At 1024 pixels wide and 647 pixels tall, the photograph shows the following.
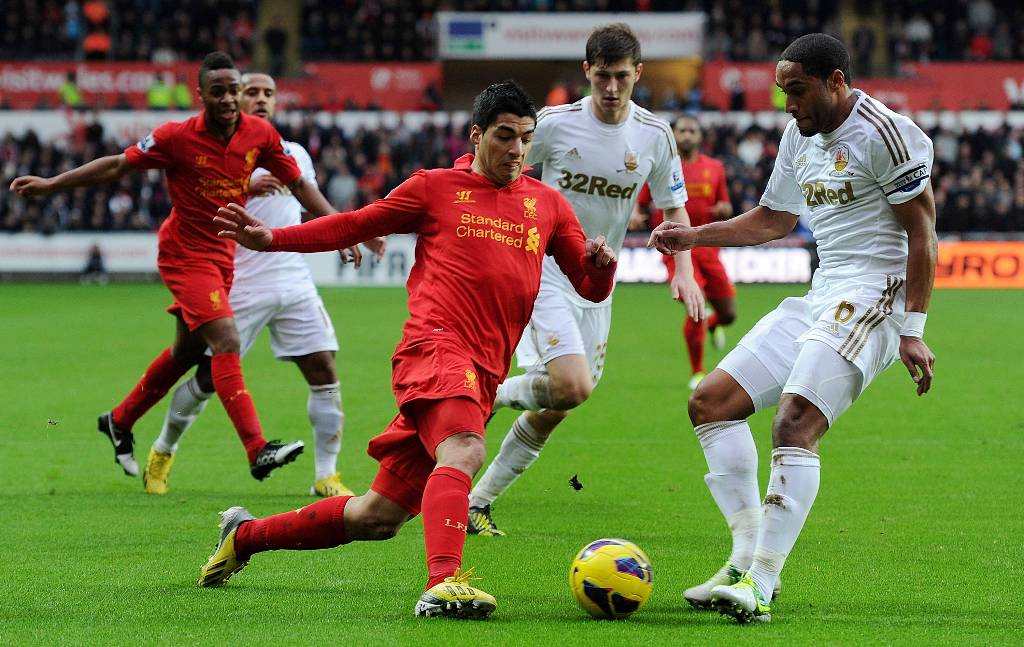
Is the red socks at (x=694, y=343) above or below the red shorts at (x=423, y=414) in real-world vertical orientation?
below

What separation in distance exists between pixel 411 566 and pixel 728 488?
156cm

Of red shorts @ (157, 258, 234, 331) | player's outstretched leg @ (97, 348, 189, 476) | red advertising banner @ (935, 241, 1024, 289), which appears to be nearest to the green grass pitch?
player's outstretched leg @ (97, 348, 189, 476)

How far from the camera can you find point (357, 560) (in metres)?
6.72

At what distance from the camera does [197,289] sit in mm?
8500

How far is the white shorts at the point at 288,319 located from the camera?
9.09 metres

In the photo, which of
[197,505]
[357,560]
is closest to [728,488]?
[357,560]

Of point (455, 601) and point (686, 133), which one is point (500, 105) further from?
→ point (686, 133)

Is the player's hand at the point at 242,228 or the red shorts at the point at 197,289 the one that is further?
the red shorts at the point at 197,289

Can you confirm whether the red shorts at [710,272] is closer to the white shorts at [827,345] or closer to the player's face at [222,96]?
the player's face at [222,96]

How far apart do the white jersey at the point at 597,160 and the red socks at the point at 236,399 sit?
1894mm

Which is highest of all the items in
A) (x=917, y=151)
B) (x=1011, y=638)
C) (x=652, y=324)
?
(x=917, y=151)

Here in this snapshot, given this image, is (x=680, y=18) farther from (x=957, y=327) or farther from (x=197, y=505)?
(x=197, y=505)

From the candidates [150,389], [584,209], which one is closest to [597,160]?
[584,209]

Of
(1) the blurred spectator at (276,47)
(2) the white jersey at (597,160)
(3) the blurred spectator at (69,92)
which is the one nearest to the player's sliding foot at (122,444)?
(2) the white jersey at (597,160)
